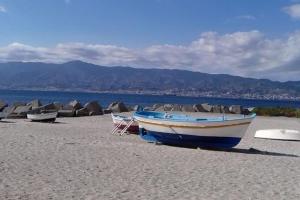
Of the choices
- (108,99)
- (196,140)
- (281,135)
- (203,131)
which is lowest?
(281,135)

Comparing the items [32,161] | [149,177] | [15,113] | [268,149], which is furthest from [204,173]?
[15,113]

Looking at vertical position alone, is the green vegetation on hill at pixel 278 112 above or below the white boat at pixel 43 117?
below

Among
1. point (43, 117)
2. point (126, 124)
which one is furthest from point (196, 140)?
point (43, 117)

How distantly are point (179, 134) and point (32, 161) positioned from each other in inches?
246

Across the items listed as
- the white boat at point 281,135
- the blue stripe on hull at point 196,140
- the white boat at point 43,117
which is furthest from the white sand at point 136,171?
the white boat at point 43,117

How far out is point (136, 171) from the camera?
11.0 metres

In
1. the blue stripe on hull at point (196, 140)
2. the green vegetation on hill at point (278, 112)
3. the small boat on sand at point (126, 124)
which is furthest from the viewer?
the green vegetation on hill at point (278, 112)

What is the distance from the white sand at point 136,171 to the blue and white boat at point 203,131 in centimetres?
53

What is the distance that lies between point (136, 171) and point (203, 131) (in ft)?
18.0

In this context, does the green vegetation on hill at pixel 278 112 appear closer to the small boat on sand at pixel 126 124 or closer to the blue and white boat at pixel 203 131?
the small boat on sand at pixel 126 124

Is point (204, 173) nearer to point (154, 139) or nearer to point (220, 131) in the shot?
point (220, 131)

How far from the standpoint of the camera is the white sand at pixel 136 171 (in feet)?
28.6

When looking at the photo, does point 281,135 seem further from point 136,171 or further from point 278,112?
point 278,112

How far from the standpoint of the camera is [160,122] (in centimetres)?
1675
